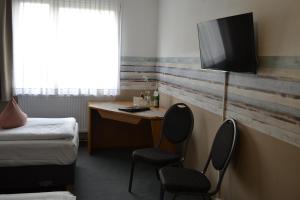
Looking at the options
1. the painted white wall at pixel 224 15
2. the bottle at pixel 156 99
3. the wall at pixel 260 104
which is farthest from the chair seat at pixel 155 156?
the bottle at pixel 156 99

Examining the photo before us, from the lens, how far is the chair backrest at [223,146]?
2469 millimetres

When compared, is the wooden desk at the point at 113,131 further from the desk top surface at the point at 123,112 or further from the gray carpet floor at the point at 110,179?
the gray carpet floor at the point at 110,179

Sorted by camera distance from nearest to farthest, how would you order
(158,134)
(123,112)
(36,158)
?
(36,158)
(158,134)
(123,112)

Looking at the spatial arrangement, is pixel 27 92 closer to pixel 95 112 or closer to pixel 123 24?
pixel 95 112

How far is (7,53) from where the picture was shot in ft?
14.3

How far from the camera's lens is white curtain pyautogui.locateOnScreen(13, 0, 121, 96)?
4.43 meters

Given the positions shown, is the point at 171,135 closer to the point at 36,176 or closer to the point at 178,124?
the point at 178,124

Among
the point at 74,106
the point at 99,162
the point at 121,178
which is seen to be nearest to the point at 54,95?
the point at 74,106

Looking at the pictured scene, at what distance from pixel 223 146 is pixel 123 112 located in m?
1.69

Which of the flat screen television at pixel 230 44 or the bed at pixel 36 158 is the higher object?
the flat screen television at pixel 230 44

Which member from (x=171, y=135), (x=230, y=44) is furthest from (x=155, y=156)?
(x=230, y=44)

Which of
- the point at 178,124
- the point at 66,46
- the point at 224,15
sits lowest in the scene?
the point at 178,124

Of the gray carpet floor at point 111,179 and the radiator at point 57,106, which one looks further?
the radiator at point 57,106

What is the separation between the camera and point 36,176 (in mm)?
3133
